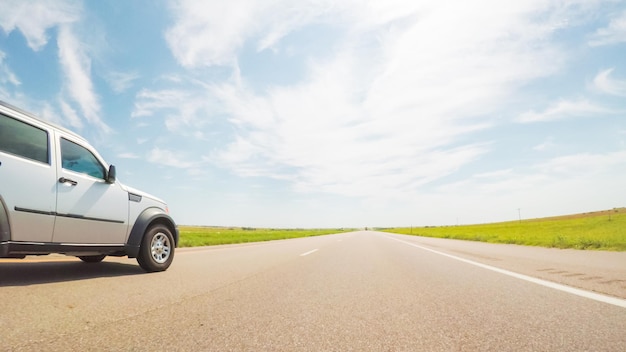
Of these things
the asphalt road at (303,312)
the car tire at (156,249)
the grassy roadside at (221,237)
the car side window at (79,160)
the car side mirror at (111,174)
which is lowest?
the grassy roadside at (221,237)

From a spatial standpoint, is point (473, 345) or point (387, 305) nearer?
point (473, 345)

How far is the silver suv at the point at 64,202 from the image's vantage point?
14.4ft

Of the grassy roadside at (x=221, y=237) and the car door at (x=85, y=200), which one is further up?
the car door at (x=85, y=200)

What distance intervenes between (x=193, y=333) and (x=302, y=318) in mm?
1002

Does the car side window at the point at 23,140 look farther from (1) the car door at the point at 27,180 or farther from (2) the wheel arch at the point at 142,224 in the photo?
(2) the wheel arch at the point at 142,224

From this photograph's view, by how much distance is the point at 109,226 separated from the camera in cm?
570

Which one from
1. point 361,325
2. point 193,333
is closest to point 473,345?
point 361,325

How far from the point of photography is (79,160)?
18.2 feet

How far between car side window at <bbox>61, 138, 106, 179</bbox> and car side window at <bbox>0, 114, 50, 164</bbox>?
0.31m

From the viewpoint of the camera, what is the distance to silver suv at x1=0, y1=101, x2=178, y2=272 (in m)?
4.39

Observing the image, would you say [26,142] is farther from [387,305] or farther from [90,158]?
[387,305]

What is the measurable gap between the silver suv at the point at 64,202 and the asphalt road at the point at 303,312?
0.52m

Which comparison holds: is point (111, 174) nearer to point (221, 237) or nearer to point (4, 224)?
point (4, 224)

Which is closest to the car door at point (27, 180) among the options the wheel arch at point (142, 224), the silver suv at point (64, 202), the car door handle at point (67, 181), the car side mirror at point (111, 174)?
the silver suv at point (64, 202)
